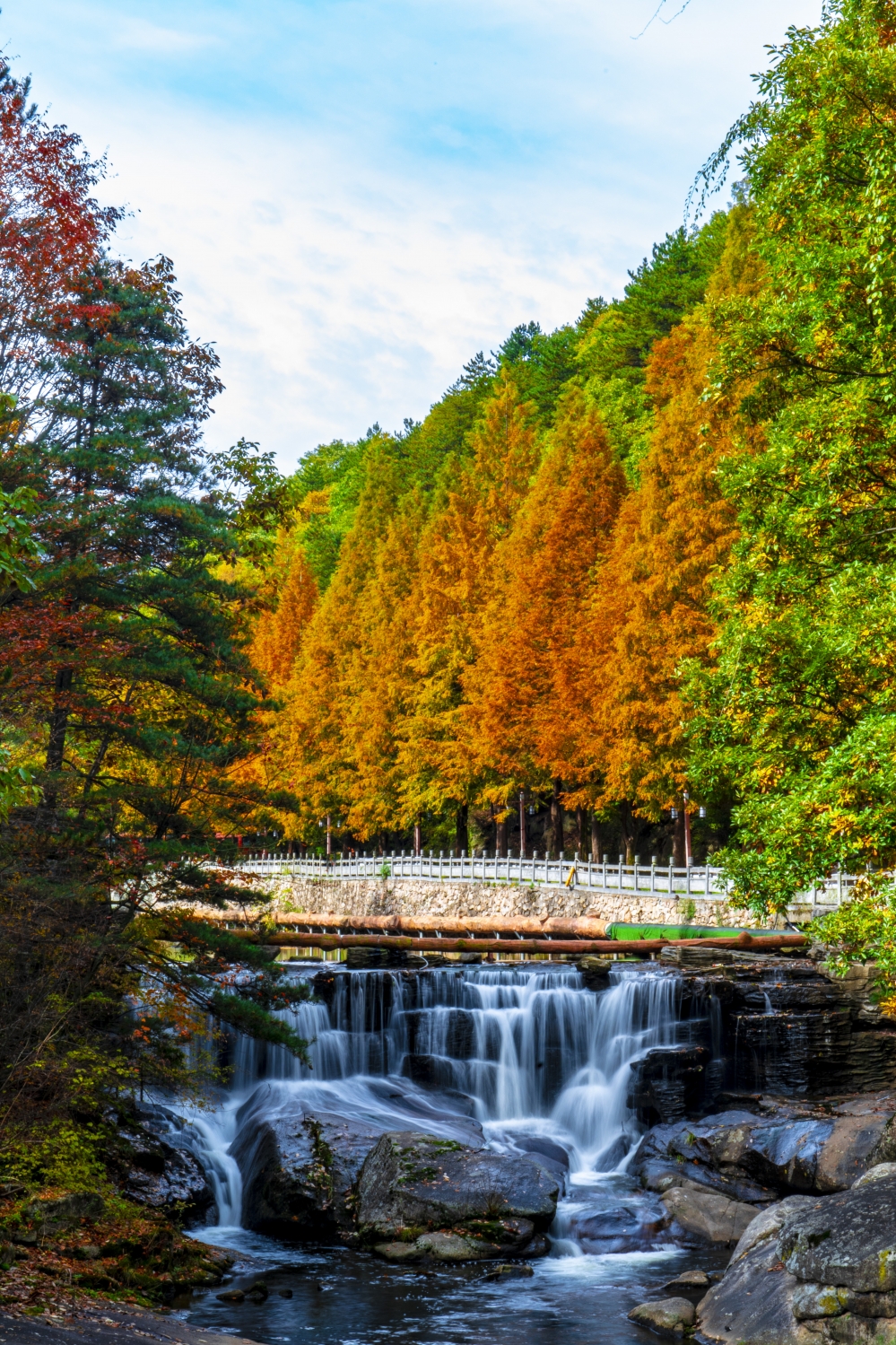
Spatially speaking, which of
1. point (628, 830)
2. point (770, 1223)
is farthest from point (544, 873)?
point (770, 1223)

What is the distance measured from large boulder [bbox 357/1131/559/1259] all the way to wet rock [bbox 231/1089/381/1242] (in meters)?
0.38

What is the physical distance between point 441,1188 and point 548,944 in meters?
13.6

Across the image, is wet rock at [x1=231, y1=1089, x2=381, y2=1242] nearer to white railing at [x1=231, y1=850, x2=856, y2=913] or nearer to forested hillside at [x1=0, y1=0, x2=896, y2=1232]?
forested hillside at [x1=0, y1=0, x2=896, y2=1232]

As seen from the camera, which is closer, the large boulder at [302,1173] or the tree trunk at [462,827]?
the large boulder at [302,1173]

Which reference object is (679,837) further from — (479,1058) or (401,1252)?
(401,1252)

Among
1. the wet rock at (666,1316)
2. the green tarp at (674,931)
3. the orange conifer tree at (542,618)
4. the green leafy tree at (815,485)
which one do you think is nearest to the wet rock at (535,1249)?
the wet rock at (666,1316)

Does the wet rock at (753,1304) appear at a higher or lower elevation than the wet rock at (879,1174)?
lower

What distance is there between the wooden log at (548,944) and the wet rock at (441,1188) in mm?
6286

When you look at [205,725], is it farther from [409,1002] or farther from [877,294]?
[877,294]

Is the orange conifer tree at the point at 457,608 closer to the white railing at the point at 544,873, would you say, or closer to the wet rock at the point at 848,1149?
the white railing at the point at 544,873

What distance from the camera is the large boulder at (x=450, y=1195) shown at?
48.6ft

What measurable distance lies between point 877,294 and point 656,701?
18884 millimetres

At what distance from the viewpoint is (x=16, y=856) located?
1310 centimetres

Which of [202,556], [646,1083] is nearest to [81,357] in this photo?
[202,556]
